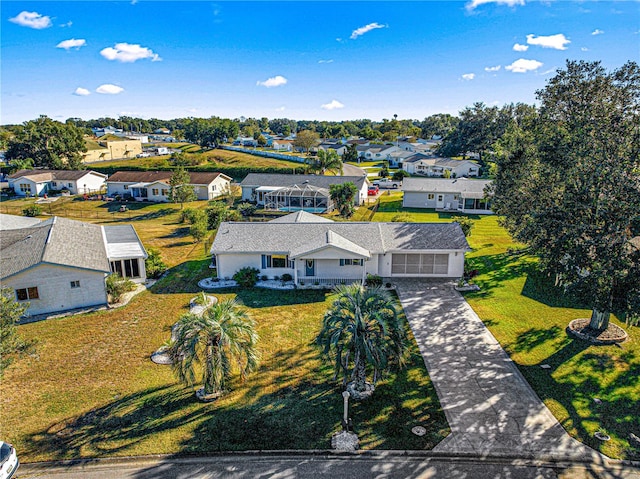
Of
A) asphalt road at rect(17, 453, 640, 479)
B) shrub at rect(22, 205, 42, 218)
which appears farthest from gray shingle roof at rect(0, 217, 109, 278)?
shrub at rect(22, 205, 42, 218)

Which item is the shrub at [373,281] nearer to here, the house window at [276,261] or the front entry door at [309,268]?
the front entry door at [309,268]

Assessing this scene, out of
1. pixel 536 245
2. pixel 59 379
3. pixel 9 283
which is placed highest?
pixel 536 245

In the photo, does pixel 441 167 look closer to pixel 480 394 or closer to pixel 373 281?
pixel 373 281

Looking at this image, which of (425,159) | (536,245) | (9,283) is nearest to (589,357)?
(536,245)

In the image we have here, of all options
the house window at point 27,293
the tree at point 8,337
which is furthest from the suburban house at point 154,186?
the tree at point 8,337

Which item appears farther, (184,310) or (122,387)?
(184,310)

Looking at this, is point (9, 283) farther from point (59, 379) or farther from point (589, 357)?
point (589, 357)

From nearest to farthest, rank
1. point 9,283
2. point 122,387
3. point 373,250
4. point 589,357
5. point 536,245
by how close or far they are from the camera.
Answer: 1. point 122,387
2. point 589,357
3. point 536,245
4. point 9,283
5. point 373,250
